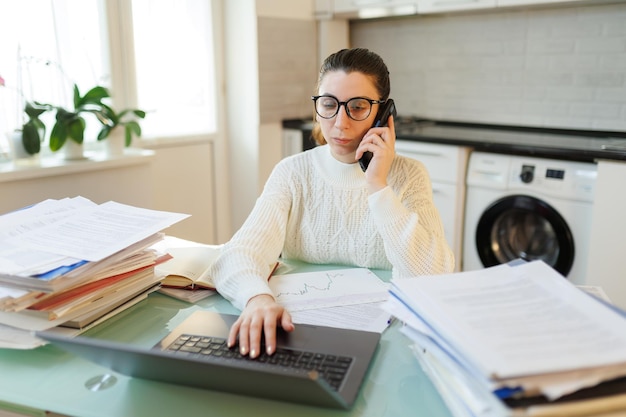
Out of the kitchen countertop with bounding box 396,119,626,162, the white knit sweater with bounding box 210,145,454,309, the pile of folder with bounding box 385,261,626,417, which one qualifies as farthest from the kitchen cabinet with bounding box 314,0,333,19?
the pile of folder with bounding box 385,261,626,417

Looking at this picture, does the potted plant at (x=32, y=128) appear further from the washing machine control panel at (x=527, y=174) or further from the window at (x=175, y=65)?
the washing machine control panel at (x=527, y=174)

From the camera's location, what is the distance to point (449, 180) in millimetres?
2816

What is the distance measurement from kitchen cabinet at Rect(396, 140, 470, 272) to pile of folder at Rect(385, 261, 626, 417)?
75.9 inches

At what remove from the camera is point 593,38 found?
9.28ft

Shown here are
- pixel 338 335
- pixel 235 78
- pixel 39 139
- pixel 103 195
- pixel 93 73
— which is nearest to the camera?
pixel 338 335

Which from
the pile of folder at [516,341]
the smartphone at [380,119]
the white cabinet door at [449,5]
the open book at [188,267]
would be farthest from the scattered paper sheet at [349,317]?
the white cabinet door at [449,5]

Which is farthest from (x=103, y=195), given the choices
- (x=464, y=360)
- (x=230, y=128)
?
(x=464, y=360)

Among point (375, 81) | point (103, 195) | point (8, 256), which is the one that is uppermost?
point (375, 81)

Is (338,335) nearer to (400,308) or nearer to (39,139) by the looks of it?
(400,308)

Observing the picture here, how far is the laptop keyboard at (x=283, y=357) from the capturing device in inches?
32.9

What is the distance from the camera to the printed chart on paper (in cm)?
113

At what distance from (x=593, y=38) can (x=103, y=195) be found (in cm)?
254

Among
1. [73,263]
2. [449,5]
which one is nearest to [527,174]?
[449,5]

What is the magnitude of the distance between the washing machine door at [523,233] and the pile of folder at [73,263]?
1.92 m
